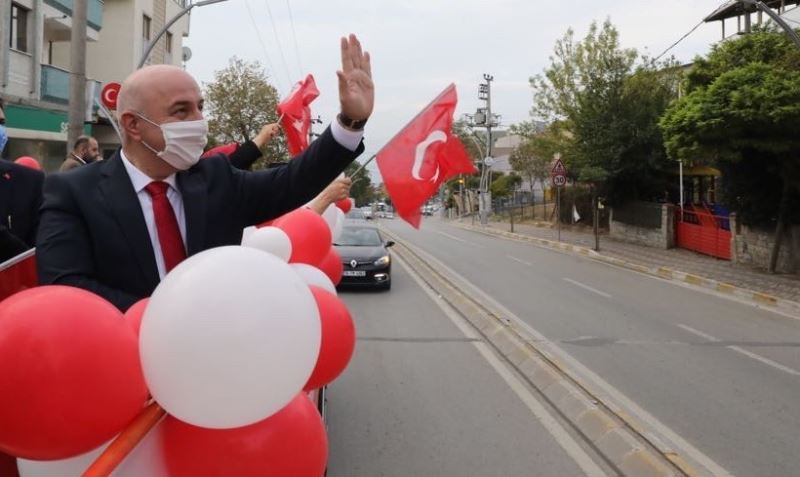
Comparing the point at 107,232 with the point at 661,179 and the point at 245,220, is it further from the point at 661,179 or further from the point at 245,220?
the point at 661,179

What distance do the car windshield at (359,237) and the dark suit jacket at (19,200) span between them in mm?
10884

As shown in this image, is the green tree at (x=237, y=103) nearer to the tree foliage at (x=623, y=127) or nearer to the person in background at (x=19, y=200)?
the tree foliage at (x=623, y=127)

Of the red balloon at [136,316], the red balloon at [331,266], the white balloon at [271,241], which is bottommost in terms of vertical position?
the red balloon at [331,266]

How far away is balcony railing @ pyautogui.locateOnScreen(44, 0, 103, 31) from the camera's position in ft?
63.7

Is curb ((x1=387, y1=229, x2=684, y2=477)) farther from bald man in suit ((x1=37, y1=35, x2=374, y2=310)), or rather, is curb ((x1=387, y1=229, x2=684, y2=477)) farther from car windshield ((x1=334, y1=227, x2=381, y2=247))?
car windshield ((x1=334, y1=227, x2=381, y2=247))

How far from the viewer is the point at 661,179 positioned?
86.5 ft

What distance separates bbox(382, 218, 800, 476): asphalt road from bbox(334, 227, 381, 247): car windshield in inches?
94.5

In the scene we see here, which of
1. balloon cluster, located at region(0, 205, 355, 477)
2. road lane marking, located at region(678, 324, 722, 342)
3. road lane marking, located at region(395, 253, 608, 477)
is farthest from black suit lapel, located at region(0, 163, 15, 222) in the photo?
road lane marking, located at region(678, 324, 722, 342)

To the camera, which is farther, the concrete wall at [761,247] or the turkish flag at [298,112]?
the concrete wall at [761,247]

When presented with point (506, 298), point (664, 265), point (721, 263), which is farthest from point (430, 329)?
point (721, 263)

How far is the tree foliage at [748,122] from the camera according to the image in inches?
524

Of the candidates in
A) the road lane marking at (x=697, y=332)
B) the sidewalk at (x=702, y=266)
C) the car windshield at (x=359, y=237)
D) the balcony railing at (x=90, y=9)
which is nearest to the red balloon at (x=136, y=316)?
the road lane marking at (x=697, y=332)

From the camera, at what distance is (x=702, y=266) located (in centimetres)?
1795

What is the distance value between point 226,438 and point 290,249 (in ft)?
7.91
